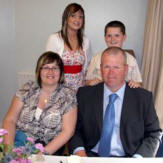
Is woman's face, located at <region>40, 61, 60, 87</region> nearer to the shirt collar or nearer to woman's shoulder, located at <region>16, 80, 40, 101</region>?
woman's shoulder, located at <region>16, 80, 40, 101</region>

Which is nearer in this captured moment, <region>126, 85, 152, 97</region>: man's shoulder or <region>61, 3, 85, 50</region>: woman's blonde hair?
<region>126, 85, 152, 97</region>: man's shoulder

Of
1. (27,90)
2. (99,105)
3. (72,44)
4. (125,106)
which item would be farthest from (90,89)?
(72,44)

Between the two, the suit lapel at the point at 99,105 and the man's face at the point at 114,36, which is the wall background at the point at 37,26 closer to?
the man's face at the point at 114,36

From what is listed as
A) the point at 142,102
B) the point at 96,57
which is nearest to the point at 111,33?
the point at 96,57

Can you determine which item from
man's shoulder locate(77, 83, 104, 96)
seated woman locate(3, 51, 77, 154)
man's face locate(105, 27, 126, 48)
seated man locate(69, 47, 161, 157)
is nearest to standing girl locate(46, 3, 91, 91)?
man's face locate(105, 27, 126, 48)

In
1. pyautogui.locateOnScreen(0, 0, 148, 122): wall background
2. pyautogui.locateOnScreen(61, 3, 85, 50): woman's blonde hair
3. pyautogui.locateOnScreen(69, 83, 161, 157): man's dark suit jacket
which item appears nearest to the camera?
pyautogui.locateOnScreen(69, 83, 161, 157): man's dark suit jacket

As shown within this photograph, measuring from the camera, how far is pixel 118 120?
168cm

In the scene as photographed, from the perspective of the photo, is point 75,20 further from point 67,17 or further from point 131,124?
point 131,124

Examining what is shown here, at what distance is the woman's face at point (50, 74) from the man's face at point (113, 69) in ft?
1.27

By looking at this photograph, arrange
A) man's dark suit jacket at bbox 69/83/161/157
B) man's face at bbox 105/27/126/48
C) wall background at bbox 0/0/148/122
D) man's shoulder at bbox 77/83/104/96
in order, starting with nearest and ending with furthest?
man's dark suit jacket at bbox 69/83/161/157, man's shoulder at bbox 77/83/104/96, man's face at bbox 105/27/126/48, wall background at bbox 0/0/148/122

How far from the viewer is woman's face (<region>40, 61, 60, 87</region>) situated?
189 centimetres

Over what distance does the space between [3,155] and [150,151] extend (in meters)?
1.03

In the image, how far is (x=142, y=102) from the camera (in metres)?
1.68

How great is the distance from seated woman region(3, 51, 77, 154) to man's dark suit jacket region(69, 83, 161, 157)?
117 mm
